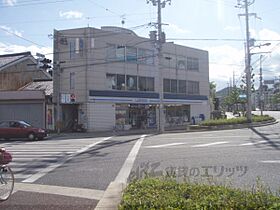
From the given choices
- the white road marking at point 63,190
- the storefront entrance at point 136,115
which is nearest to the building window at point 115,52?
the storefront entrance at point 136,115

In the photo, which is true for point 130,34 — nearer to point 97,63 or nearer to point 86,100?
point 97,63

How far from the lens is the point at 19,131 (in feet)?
93.6

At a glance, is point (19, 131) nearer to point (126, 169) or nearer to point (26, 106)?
point (26, 106)

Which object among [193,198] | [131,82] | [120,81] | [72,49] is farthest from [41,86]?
[193,198]

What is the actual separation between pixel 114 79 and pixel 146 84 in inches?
196

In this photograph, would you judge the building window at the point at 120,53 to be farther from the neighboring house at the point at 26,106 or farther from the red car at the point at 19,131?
the red car at the point at 19,131

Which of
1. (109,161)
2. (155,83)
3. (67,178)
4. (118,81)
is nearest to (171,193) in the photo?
(67,178)

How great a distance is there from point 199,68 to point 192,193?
46364mm

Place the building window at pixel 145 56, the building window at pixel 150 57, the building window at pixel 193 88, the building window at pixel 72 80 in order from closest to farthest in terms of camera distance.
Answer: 1. the building window at pixel 72 80
2. the building window at pixel 145 56
3. the building window at pixel 150 57
4. the building window at pixel 193 88

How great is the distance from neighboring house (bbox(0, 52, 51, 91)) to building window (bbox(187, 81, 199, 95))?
60.2 ft

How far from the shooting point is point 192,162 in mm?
12930

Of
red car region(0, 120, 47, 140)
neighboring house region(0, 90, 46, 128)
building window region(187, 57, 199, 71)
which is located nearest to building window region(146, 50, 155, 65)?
building window region(187, 57, 199, 71)

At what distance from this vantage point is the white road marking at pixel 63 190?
8.21 meters

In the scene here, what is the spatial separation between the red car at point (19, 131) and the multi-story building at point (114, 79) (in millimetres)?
7909
